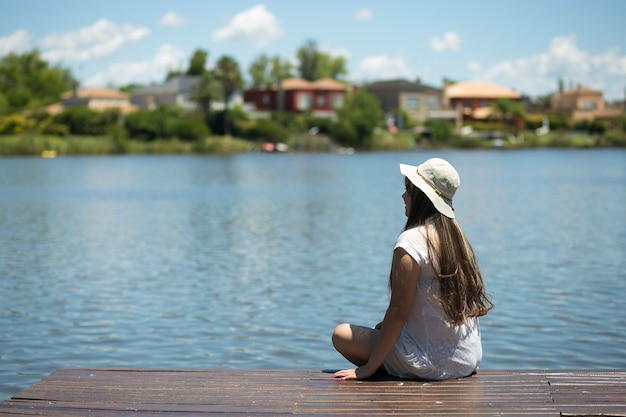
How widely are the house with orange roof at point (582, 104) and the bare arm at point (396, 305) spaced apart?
466 feet

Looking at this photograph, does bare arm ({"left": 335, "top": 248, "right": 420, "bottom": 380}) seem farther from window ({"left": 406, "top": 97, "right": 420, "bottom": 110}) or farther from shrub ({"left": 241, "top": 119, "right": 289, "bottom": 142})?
window ({"left": 406, "top": 97, "right": 420, "bottom": 110})

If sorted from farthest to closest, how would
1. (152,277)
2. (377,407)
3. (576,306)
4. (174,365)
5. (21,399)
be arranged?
(152,277), (576,306), (174,365), (21,399), (377,407)

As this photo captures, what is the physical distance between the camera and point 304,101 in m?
123

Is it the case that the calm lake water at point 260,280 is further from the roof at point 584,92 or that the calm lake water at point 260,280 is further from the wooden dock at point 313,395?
the roof at point 584,92

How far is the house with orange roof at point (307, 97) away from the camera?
4838 inches

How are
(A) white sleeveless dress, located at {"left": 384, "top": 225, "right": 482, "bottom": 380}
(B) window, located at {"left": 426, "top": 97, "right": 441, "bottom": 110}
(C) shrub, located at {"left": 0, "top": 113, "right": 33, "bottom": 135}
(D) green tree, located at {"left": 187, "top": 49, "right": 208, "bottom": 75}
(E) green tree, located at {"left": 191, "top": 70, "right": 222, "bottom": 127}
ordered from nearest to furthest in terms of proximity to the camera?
(A) white sleeveless dress, located at {"left": 384, "top": 225, "right": 482, "bottom": 380}
(C) shrub, located at {"left": 0, "top": 113, "right": 33, "bottom": 135}
(E) green tree, located at {"left": 191, "top": 70, "right": 222, "bottom": 127}
(B) window, located at {"left": 426, "top": 97, "right": 441, "bottom": 110}
(D) green tree, located at {"left": 187, "top": 49, "right": 208, "bottom": 75}

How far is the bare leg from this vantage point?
6656mm

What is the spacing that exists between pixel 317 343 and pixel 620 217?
66.3 feet

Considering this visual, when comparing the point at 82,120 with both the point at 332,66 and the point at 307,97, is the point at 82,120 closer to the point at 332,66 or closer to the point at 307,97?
the point at 307,97

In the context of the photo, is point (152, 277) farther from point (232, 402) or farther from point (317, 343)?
point (232, 402)

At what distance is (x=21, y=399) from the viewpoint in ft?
20.7

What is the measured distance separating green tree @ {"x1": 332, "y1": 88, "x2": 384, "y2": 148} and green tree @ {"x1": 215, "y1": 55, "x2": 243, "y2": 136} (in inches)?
507

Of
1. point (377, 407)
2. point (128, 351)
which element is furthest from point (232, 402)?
point (128, 351)

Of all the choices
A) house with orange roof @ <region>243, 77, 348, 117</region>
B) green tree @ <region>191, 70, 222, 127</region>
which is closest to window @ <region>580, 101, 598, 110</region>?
house with orange roof @ <region>243, 77, 348, 117</region>
